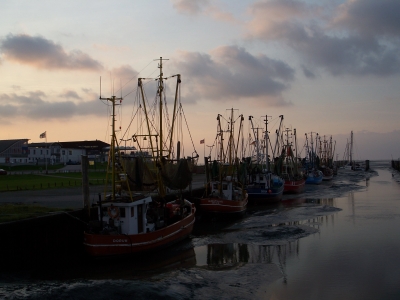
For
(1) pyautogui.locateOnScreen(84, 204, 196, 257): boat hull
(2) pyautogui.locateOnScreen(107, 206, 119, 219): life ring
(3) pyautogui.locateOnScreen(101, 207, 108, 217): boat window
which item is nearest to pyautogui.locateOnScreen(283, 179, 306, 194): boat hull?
(1) pyautogui.locateOnScreen(84, 204, 196, 257): boat hull

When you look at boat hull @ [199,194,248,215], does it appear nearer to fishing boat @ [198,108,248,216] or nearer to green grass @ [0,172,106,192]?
fishing boat @ [198,108,248,216]

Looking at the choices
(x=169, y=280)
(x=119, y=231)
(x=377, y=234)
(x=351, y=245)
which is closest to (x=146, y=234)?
(x=119, y=231)

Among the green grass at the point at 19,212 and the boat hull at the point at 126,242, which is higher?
the green grass at the point at 19,212

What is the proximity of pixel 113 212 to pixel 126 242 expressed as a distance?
5.79ft

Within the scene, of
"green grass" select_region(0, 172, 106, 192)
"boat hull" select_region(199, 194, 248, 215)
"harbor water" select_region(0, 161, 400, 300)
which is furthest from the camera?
"green grass" select_region(0, 172, 106, 192)

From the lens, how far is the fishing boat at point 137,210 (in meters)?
21.7

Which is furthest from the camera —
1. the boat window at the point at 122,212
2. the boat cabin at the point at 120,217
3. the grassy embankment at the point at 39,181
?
the grassy embankment at the point at 39,181

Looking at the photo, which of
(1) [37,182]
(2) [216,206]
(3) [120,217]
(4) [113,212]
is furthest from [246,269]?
(1) [37,182]

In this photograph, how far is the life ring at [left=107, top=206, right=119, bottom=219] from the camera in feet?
73.4

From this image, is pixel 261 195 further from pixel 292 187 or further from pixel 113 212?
pixel 113 212

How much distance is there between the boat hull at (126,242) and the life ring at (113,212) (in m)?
1.20

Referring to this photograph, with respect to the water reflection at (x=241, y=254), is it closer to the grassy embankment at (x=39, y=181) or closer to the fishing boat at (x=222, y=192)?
the fishing boat at (x=222, y=192)

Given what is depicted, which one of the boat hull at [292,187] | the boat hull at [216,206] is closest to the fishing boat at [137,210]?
the boat hull at [216,206]

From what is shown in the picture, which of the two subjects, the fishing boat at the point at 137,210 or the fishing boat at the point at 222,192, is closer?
the fishing boat at the point at 137,210
